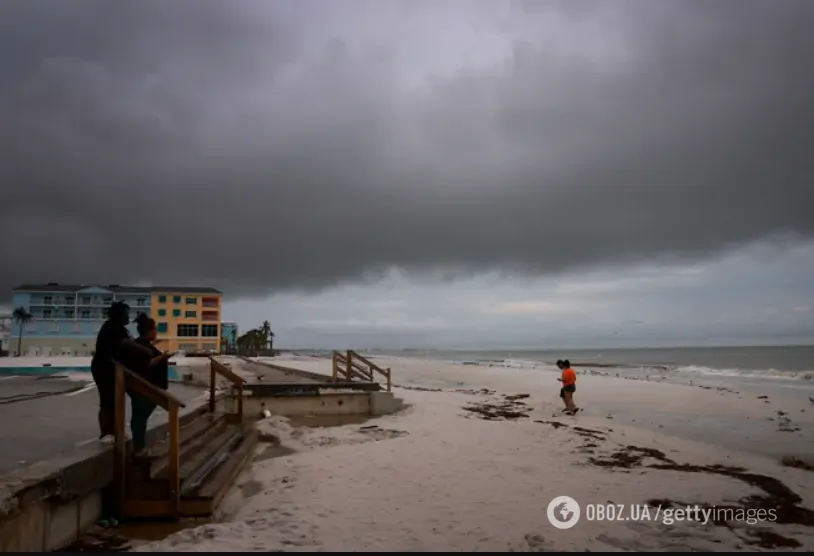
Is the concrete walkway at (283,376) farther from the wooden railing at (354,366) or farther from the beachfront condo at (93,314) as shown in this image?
the beachfront condo at (93,314)

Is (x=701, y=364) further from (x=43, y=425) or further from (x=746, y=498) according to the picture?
(x=43, y=425)

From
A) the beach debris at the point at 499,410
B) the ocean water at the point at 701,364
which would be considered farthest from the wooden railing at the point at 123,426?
the ocean water at the point at 701,364

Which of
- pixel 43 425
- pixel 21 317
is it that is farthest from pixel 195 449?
pixel 21 317

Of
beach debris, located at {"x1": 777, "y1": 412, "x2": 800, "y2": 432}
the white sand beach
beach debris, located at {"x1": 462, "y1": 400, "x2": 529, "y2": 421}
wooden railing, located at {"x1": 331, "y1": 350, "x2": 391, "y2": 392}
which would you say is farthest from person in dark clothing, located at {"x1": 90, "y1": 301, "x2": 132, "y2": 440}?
beach debris, located at {"x1": 777, "y1": 412, "x2": 800, "y2": 432}

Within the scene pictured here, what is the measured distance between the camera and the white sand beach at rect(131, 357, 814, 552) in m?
4.92

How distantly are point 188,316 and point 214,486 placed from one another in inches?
3121

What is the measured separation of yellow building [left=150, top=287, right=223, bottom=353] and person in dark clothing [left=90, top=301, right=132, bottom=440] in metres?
A: 76.6

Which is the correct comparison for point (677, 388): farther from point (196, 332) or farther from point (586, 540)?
point (196, 332)

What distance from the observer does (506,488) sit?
264 inches

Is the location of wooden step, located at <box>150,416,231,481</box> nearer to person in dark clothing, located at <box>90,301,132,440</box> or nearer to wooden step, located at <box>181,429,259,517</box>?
wooden step, located at <box>181,429,259,517</box>

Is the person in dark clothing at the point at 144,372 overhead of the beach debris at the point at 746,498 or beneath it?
overhead

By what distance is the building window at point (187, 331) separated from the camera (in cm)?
7881

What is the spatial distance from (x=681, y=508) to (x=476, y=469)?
2689 mm

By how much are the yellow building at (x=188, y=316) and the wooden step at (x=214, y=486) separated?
75032 mm
